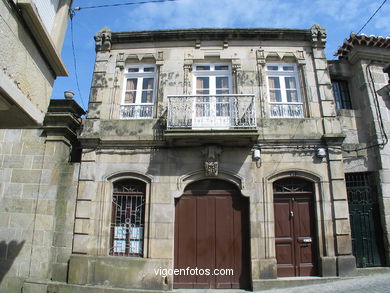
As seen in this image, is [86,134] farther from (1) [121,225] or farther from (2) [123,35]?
(2) [123,35]

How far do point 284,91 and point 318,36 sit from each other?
7.39ft

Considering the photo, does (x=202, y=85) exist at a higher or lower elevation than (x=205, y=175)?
higher

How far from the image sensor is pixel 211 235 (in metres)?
7.56

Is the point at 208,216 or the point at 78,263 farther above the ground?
the point at 208,216

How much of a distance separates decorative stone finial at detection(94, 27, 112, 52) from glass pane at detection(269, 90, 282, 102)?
5641 millimetres

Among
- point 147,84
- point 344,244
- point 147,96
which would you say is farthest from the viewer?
point 147,84

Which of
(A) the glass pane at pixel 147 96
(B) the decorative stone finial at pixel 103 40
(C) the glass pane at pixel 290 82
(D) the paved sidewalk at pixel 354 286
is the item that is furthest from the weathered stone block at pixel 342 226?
(B) the decorative stone finial at pixel 103 40

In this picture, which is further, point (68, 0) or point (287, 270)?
point (287, 270)

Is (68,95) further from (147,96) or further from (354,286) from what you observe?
(354,286)

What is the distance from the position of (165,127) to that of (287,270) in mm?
5235

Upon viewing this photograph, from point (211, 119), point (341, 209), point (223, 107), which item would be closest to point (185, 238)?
point (211, 119)

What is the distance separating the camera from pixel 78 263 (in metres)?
7.29

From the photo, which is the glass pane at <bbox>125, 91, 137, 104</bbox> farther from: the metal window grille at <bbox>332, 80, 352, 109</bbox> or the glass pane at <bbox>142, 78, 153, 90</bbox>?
the metal window grille at <bbox>332, 80, 352, 109</bbox>

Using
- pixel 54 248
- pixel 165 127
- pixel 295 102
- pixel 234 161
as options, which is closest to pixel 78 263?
pixel 54 248
